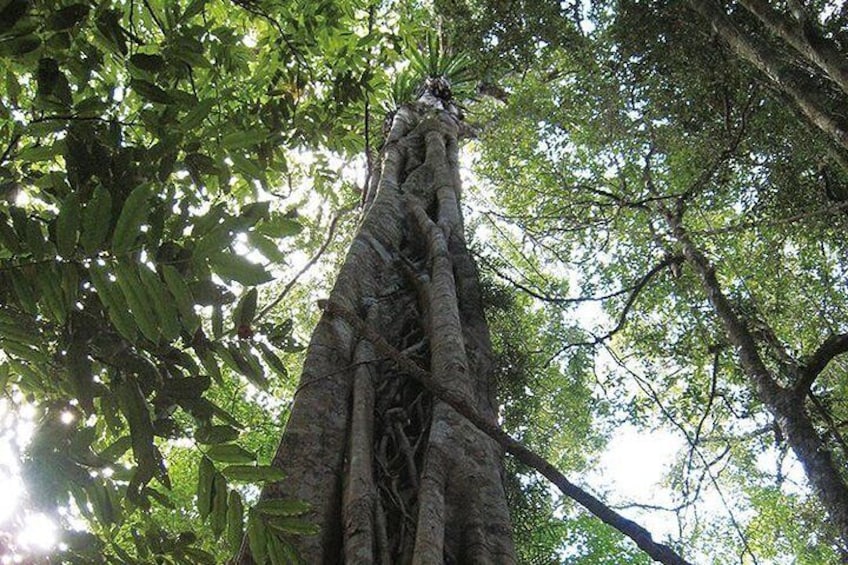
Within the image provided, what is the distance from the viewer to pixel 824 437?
5395mm

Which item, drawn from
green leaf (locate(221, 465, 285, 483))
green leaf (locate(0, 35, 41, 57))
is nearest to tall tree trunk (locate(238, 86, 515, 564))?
green leaf (locate(221, 465, 285, 483))

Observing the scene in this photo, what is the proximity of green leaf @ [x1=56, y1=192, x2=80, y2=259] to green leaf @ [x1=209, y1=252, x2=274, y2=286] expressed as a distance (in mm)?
232

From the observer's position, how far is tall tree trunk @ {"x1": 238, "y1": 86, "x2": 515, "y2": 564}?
2168 millimetres

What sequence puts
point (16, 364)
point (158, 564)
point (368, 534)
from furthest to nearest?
point (368, 534) < point (158, 564) < point (16, 364)

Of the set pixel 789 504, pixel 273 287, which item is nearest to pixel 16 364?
pixel 273 287

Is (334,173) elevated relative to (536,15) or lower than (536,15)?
lower

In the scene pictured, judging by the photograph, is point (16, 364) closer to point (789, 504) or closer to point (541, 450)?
point (541, 450)

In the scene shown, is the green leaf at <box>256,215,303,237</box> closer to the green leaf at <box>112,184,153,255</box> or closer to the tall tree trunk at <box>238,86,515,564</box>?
the green leaf at <box>112,184,153,255</box>

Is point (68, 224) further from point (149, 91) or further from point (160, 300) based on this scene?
point (149, 91)

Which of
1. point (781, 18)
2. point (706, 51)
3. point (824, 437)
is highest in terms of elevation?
point (706, 51)

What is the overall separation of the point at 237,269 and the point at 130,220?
212 mm

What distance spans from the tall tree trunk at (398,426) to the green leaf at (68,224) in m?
1.18

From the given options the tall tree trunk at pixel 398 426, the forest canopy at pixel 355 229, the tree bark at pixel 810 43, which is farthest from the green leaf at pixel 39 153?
the tree bark at pixel 810 43

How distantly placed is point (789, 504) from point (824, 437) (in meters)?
3.82
